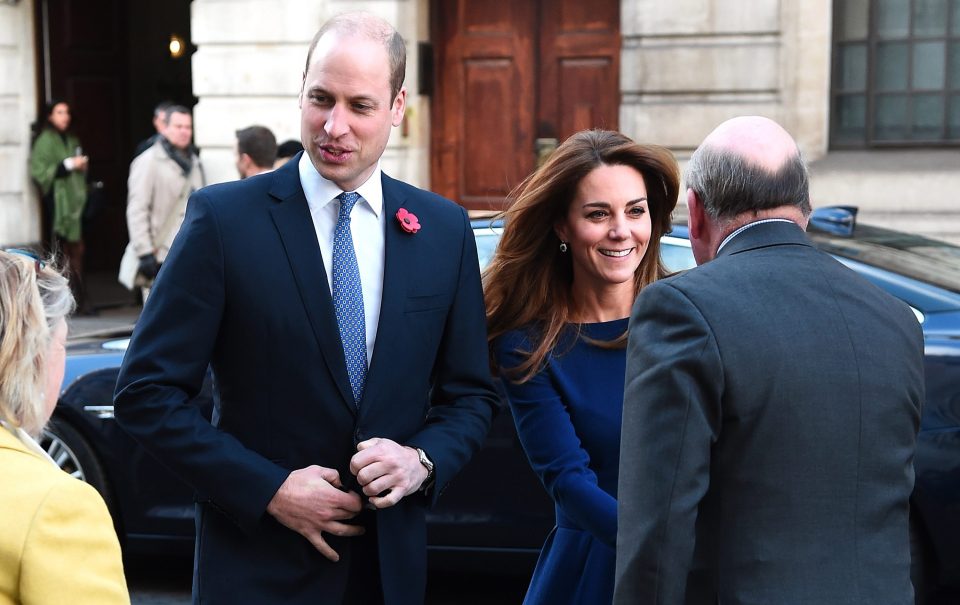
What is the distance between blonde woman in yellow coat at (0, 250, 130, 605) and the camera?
195cm

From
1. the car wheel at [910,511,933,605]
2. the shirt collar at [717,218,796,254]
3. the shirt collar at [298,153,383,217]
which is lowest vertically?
the car wheel at [910,511,933,605]

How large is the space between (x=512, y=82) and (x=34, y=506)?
34.1ft

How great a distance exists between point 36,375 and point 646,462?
1.01 meters

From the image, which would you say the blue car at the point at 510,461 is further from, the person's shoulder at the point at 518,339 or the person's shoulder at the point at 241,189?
the person's shoulder at the point at 241,189

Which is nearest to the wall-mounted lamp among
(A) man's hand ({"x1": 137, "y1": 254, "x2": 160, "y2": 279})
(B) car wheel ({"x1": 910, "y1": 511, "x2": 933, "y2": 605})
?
(A) man's hand ({"x1": 137, "y1": 254, "x2": 160, "y2": 279})

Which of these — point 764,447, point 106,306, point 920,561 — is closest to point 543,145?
point 106,306

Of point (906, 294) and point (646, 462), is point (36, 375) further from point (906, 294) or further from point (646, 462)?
point (906, 294)

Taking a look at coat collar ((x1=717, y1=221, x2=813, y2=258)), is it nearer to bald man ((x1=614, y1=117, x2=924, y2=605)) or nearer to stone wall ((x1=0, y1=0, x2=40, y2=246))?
bald man ((x1=614, y1=117, x2=924, y2=605))

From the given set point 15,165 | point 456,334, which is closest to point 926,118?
point 15,165

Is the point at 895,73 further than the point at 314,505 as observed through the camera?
Yes

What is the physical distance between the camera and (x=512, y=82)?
39.6 feet

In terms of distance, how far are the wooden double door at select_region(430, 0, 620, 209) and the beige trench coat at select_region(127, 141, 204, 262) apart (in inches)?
118

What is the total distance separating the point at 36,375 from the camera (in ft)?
7.23

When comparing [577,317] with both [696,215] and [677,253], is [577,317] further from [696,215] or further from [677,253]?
[677,253]
